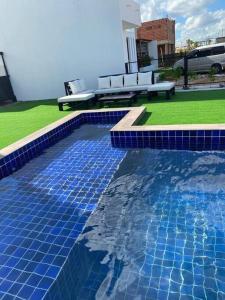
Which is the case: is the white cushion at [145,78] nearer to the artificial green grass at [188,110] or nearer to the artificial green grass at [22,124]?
the artificial green grass at [188,110]

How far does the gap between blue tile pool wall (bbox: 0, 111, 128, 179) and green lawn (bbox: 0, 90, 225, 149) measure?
642 mm

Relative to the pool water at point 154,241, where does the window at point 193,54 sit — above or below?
above

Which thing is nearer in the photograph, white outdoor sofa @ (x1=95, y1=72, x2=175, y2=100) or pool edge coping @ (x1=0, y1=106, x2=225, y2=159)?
pool edge coping @ (x1=0, y1=106, x2=225, y2=159)

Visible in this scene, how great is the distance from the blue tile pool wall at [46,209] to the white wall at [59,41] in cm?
686

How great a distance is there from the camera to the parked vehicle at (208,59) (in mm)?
13641

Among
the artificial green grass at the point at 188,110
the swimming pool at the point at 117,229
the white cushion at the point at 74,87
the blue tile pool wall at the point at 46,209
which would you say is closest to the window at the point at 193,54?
the artificial green grass at the point at 188,110

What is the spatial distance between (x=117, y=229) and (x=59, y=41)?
10100 millimetres

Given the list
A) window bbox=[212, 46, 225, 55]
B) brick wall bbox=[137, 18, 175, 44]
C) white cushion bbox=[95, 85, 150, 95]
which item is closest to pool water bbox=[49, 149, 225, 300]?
white cushion bbox=[95, 85, 150, 95]

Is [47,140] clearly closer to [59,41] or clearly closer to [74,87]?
[74,87]

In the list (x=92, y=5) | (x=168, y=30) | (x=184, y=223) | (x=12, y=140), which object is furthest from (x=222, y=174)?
(x=168, y=30)

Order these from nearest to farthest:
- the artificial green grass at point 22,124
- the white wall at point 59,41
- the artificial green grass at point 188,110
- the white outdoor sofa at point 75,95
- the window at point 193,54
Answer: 1. the artificial green grass at point 188,110
2. the artificial green grass at point 22,124
3. the white outdoor sofa at point 75,95
4. the white wall at point 59,41
5. the window at point 193,54

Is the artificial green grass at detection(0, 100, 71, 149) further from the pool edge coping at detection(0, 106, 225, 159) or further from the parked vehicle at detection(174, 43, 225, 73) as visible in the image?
the parked vehicle at detection(174, 43, 225, 73)

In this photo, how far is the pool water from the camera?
209 centimetres

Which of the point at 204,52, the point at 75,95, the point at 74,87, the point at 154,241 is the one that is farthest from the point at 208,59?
the point at 154,241
